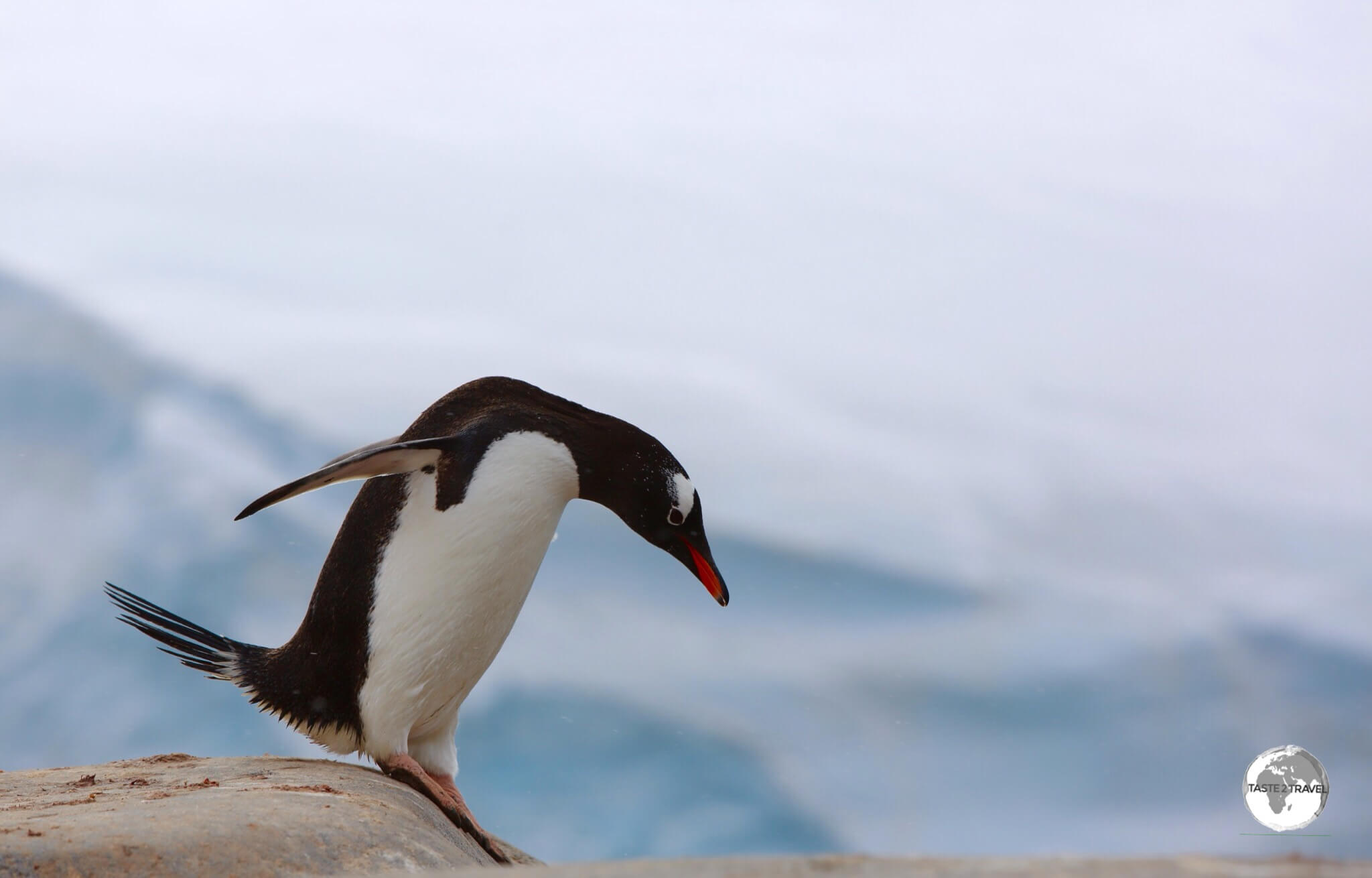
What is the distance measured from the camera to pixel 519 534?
9.54ft

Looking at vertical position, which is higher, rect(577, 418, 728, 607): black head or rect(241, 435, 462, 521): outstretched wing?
rect(577, 418, 728, 607): black head

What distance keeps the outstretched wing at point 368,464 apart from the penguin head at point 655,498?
407 mm

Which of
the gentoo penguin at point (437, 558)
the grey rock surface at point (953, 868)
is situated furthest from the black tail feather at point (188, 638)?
the grey rock surface at point (953, 868)

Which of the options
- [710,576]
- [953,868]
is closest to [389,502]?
[710,576]

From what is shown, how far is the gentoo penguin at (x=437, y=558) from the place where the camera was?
113 inches

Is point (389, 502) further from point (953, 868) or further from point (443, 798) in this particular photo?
point (953, 868)

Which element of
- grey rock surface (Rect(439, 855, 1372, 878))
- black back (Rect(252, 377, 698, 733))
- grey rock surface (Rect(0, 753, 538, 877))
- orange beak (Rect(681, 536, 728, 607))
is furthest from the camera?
orange beak (Rect(681, 536, 728, 607))

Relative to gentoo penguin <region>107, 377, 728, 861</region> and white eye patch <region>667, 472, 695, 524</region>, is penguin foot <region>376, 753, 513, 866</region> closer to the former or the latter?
gentoo penguin <region>107, 377, 728, 861</region>

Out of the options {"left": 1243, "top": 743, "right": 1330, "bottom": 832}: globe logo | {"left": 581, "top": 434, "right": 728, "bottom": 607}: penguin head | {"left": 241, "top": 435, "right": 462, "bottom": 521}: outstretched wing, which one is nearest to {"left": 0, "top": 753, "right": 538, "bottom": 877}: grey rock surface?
{"left": 241, "top": 435, "right": 462, "bottom": 521}: outstretched wing

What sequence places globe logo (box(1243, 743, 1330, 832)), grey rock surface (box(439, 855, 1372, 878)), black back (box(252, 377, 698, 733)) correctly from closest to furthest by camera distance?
grey rock surface (box(439, 855, 1372, 878)) < globe logo (box(1243, 743, 1330, 832)) < black back (box(252, 377, 698, 733))

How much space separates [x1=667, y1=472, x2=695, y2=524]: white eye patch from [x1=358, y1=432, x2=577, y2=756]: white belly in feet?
0.96

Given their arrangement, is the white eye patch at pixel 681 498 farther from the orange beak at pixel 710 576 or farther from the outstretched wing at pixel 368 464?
the outstretched wing at pixel 368 464

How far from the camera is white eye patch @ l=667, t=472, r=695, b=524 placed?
10.2ft

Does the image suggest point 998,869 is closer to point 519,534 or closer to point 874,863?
point 874,863
